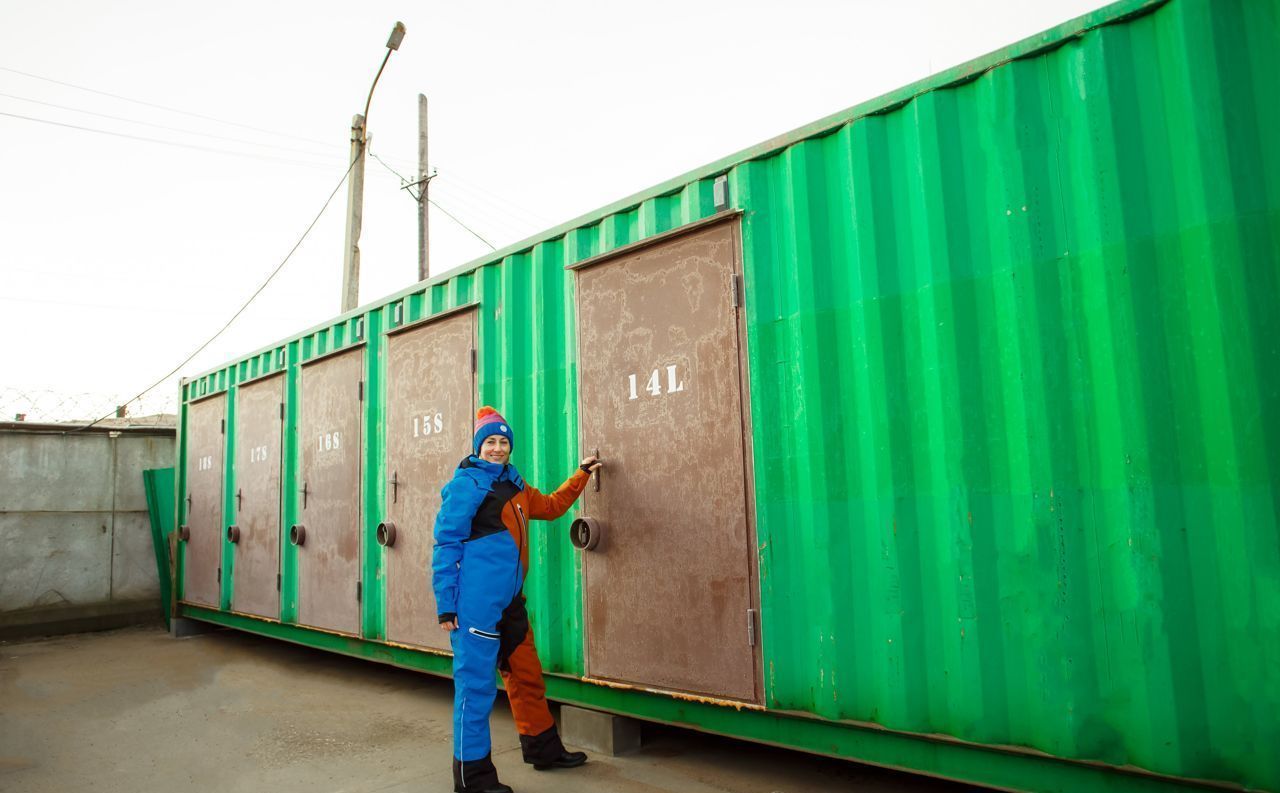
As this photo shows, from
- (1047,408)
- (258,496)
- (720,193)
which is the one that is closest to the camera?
(1047,408)

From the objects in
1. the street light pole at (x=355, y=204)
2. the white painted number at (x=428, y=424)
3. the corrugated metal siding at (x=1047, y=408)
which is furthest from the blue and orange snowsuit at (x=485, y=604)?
the street light pole at (x=355, y=204)

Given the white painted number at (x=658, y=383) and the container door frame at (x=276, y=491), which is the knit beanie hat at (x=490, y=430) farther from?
the container door frame at (x=276, y=491)

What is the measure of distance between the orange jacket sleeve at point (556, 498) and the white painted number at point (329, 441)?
3.11 meters

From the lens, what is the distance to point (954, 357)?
311 centimetres

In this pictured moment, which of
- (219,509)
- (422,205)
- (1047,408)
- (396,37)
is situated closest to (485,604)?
(1047,408)

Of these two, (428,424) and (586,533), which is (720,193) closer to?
(586,533)

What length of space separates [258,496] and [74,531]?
151 inches

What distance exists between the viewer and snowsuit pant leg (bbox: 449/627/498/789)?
3688 millimetres

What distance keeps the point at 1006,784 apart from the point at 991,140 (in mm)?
2305

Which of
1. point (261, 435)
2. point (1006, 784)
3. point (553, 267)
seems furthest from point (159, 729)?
point (1006, 784)

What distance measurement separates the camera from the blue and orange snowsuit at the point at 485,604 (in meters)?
3.73

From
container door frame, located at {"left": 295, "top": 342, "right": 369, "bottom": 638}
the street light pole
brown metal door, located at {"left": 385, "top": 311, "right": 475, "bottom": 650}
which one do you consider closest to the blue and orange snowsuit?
brown metal door, located at {"left": 385, "top": 311, "right": 475, "bottom": 650}

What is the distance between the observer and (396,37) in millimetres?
10188

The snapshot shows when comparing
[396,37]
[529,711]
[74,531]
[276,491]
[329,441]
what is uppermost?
[396,37]
